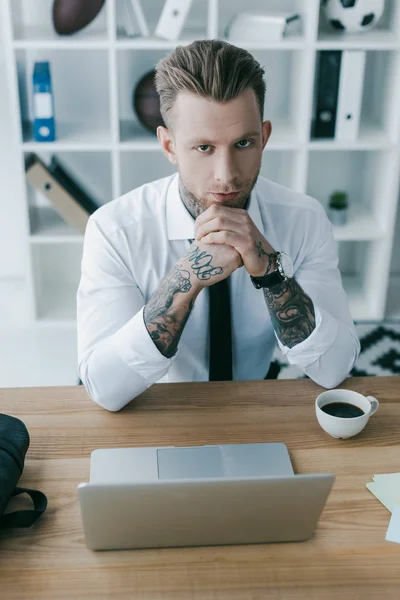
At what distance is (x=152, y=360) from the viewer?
1312 mm

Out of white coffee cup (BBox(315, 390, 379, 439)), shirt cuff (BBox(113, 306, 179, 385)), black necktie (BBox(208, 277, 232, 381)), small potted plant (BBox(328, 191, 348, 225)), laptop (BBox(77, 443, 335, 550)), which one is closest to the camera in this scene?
laptop (BBox(77, 443, 335, 550))

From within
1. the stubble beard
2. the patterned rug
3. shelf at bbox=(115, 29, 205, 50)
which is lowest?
the patterned rug

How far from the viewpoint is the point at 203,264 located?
1.34 m

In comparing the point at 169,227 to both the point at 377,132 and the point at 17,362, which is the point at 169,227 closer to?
the point at 17,362

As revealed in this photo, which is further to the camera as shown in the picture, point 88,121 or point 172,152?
point 88,121

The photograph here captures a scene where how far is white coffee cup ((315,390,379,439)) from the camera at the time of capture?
3.80 feet

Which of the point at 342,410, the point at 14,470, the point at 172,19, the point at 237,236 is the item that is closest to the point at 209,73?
the point at 237,236

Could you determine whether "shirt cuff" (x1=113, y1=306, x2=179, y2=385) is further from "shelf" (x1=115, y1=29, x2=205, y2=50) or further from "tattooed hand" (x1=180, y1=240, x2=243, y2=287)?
"shelf" (x1=115, y1=29, x2=205, y2=50)

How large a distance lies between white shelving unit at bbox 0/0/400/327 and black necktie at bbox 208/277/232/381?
1.38m

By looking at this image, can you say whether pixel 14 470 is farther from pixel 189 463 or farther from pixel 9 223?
pixel 9 223

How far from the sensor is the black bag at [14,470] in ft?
3.25

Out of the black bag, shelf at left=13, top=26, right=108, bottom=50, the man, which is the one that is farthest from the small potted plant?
the black bag

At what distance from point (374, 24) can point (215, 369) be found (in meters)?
1.90

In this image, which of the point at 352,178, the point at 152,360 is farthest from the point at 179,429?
the point at 352,178
